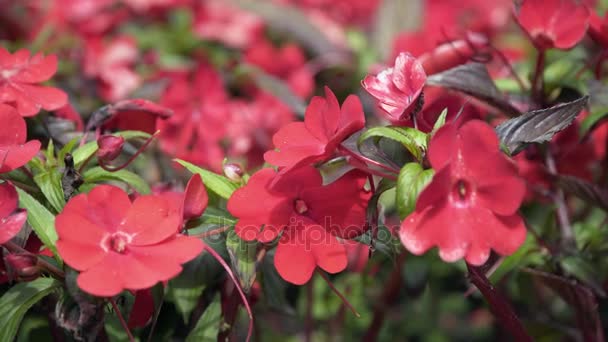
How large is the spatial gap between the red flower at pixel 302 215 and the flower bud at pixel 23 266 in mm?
198

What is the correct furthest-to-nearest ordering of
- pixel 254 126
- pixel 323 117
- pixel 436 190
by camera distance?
pixel 254 126, pixel 323 117, pixel 436 190

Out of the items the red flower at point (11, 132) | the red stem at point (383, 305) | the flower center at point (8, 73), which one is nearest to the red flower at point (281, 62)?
the red stem at point (383, 305)

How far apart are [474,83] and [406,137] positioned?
0.27 m

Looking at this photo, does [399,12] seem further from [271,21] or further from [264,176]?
[264,176]

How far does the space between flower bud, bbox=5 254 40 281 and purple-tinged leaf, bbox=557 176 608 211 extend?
671 millimetres

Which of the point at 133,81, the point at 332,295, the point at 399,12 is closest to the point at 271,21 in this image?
the point at 399,12

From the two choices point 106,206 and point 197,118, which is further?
point 197,118

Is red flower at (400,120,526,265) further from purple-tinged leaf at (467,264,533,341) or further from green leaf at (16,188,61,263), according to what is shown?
green leaf at (16,188,61,263)

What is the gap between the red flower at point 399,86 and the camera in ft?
2.19

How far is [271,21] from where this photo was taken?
2.11 meters

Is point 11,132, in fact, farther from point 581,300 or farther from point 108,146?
point 581,300

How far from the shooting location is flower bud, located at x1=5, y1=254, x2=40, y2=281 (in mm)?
631

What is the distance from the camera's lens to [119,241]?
0.65 m

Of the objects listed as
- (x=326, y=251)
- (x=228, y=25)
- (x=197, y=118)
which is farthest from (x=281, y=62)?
(x=326, y=251)
